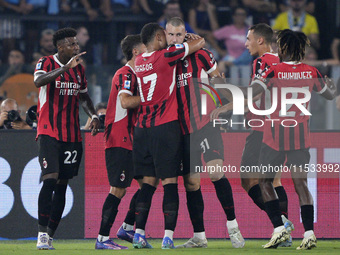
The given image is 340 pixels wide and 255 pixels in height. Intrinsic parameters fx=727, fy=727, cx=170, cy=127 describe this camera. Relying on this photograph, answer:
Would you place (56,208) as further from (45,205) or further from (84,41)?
(84,41)

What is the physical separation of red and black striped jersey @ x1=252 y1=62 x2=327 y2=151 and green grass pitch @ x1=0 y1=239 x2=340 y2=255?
912mm

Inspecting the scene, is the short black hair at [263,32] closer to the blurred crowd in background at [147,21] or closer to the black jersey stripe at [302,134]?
the black jersey stripe at [302,134]

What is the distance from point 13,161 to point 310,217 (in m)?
3.38

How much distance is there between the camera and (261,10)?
496 inches

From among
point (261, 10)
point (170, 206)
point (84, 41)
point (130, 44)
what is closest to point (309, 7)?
point (261, 10)

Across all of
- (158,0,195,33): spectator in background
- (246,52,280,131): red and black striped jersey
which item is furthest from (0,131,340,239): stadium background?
(158,0,195,33): spectator in background

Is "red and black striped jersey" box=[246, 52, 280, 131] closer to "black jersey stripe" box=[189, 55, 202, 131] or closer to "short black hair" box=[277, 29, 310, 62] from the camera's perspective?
"short black hair" box=[277, 29, 310, 62]

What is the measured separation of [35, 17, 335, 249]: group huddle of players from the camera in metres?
6.30

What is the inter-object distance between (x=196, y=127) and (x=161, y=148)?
385 mm

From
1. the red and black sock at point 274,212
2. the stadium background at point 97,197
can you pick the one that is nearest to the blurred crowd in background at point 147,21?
the stadium background at point 97,197

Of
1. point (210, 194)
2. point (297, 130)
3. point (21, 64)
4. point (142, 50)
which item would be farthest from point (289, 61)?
point (21, 64)

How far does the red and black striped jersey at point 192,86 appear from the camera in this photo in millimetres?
6477

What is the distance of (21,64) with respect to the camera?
437 inches

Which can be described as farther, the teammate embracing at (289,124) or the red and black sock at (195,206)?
the red and black sock at (195,206)
